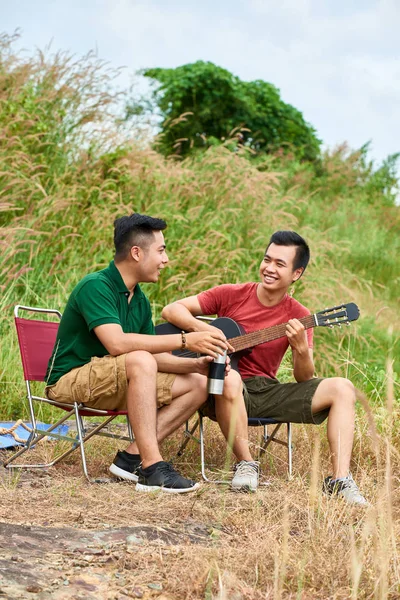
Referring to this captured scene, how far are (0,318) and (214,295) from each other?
7.20 ft

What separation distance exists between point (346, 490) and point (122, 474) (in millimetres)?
1170

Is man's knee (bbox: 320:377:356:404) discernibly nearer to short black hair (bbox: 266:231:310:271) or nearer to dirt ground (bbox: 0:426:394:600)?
dirt ground (bbox: 0:426:394:600)

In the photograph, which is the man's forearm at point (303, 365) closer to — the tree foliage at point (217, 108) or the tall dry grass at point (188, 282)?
the tall dry grass at point (188, 282)

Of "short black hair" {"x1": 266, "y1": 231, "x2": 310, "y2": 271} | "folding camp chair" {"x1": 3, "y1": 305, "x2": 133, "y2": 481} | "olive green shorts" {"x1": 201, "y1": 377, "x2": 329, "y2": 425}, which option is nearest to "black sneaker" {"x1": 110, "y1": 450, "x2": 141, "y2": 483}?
"folding camp chair" {"x1": 3, "y1": 305, "x2": 133, "y2": 481}

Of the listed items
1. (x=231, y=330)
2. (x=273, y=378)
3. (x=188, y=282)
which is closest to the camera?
(x=231, y=330)

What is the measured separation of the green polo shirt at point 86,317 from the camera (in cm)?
399

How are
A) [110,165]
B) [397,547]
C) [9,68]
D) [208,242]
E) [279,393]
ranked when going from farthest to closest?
1. [9,68]
2. [110,165]
3. [208,242]
4. [279,393]
5. [397,547]

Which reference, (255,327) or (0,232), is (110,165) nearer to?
(0,232)

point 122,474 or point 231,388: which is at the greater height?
point 231,388

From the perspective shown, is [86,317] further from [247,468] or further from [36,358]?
[247,468]

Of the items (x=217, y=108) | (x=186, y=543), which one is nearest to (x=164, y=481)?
(x=186, y=543)

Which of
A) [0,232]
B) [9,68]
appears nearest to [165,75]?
[9,68]

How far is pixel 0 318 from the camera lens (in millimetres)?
5973

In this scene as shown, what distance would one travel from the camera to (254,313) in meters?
4.38
